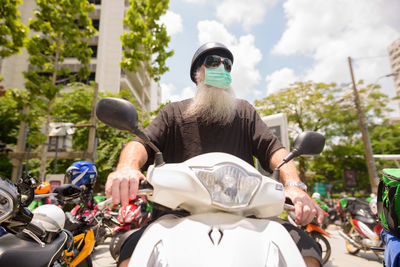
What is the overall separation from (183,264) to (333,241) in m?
8.73

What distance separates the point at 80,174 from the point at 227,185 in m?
3.70

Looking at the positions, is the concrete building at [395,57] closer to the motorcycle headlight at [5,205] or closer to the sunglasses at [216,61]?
the sunglasses at [216,61]

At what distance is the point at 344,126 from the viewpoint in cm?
1948

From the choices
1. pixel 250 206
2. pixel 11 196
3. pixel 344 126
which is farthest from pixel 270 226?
pixel 344 126

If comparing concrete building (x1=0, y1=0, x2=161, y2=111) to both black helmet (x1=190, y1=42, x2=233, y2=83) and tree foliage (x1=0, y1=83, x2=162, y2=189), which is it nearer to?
tree foliage (x1=0, y1=83, x2=162, y2=189)

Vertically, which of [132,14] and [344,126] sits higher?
[132,14]

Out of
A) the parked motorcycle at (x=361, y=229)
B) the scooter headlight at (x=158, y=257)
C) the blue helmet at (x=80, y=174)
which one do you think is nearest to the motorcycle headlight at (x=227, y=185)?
the scooter headlight at (x=158, y=257)

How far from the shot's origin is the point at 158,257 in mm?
797

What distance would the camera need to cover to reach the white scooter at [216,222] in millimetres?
767

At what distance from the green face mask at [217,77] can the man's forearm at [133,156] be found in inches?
28.8

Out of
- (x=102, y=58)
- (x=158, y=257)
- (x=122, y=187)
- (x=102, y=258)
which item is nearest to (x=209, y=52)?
(x=122, y=187)

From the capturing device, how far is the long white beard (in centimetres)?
181

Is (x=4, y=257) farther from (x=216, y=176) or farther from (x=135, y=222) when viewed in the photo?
(x=135, y=222)

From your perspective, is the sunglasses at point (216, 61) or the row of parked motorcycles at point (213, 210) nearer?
the row of parked motorcycles at point (213, 210)
